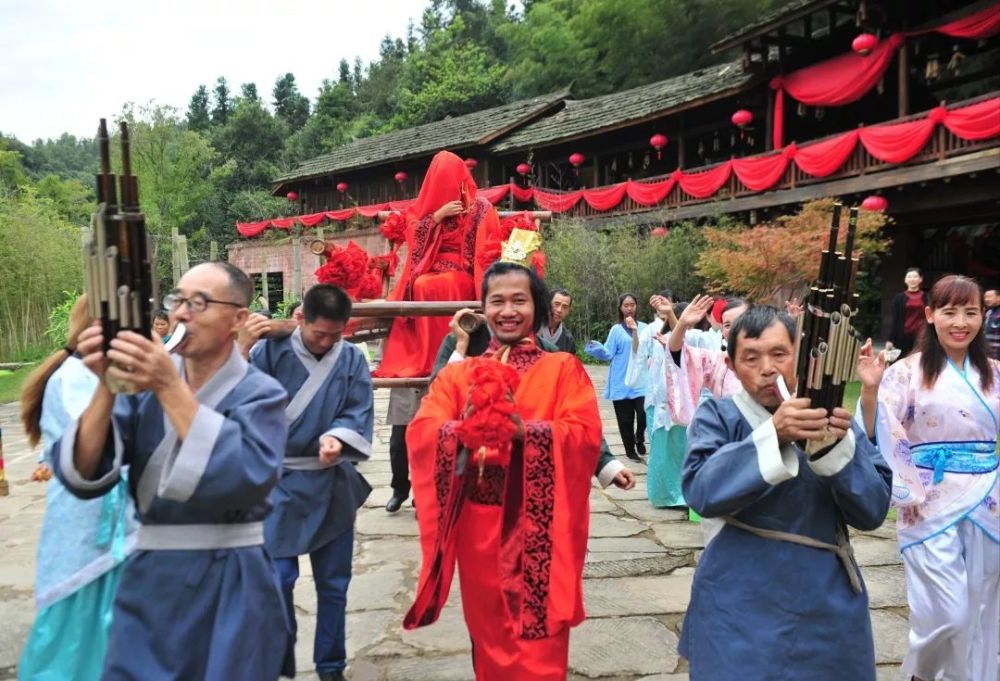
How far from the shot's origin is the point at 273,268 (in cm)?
3147

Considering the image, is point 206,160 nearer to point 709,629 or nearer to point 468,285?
point 468,285

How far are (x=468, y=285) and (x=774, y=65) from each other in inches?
611

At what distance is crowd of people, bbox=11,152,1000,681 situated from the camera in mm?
2201

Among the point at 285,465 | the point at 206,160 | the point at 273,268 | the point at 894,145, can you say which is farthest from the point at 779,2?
the point at 285,465

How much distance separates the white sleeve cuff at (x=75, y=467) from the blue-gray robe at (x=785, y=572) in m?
1.64

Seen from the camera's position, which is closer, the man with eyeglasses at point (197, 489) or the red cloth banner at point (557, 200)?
the man with eyeglasses at point (197, 489)

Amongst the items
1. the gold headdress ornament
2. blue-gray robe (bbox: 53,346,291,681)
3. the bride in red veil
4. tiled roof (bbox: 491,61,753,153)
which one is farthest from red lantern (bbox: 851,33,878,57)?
blue-gray robe (bbox: 53,346,291,681)

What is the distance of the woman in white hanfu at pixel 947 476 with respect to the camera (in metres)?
3.38

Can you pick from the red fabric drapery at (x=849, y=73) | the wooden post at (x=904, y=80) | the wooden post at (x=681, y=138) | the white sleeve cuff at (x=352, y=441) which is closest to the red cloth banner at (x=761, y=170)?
the red fabric drapery at (x=849, y=73)

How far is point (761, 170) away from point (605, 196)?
5.06 meters

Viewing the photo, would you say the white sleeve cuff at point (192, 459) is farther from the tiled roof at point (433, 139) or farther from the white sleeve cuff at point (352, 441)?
the tiled roof at point (433, 139)

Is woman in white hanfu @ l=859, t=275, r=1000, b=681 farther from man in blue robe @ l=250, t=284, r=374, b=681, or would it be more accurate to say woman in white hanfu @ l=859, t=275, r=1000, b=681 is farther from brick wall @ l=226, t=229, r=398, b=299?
brick wall @ l=226, t=229, r=398, b=299

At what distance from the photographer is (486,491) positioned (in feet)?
9.98

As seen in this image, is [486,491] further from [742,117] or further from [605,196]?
[605,196]
